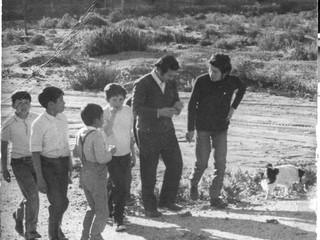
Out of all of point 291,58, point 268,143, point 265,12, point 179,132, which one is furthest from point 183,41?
point 265,12

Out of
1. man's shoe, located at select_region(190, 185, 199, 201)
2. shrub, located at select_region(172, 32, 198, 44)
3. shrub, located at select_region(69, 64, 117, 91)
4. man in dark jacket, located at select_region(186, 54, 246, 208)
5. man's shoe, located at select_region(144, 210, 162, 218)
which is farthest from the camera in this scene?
shrub, located at select_region(172, 32, 198, 44)

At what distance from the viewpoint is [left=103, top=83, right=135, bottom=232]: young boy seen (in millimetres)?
4625

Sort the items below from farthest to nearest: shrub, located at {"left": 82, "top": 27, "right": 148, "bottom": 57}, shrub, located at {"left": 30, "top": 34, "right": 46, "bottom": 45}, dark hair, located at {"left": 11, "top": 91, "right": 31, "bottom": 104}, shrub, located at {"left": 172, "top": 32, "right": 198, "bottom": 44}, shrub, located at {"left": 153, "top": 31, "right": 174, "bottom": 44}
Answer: shrub, located at {"left": 172, "top": 32, "right": 198, "bottom": 44} → shrub, located at {"left": 153, "top": 31, "right": 174, "bottom": 44} → shrub, located at {"left": 82, "top": 27, "right": 148, "bottom": 57} → shrub, located at {"left": 30, "top": 34, "right": 46, "bottom": 45} → dark hair, located at {"left": 11, "top": 91, "right": 31, "bottom": 104}

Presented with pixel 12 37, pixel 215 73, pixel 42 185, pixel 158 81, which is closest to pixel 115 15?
pixel 158 81

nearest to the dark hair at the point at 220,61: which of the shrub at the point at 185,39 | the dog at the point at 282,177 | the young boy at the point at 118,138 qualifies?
the young boy at the point at 118,138

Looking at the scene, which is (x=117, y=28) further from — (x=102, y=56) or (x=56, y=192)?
(x=56, y=192)

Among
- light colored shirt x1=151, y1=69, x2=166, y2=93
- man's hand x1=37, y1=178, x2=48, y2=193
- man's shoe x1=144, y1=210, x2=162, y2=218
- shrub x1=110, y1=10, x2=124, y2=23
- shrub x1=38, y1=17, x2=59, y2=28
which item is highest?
shrub x1=110, y1=10, x2=124, y2=23

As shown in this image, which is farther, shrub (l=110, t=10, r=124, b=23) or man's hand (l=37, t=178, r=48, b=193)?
shrub (l=110, t=10, r=124, b=23)

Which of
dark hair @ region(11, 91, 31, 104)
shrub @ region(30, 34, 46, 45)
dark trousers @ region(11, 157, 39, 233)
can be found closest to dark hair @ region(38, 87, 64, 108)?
dark hair @ region(11, 91, 31, 104)

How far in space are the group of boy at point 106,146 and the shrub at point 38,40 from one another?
1.23m

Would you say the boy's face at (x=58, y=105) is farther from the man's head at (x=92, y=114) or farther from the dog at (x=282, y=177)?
the dog at (x=282, y=177)

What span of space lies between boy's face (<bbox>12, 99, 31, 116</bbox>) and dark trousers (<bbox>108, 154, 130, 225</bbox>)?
0.68 m

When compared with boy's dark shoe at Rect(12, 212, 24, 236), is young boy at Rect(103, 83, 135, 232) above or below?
above

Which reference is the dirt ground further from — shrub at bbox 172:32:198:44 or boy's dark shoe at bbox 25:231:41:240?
shrub at bbox 172:32:198:44
